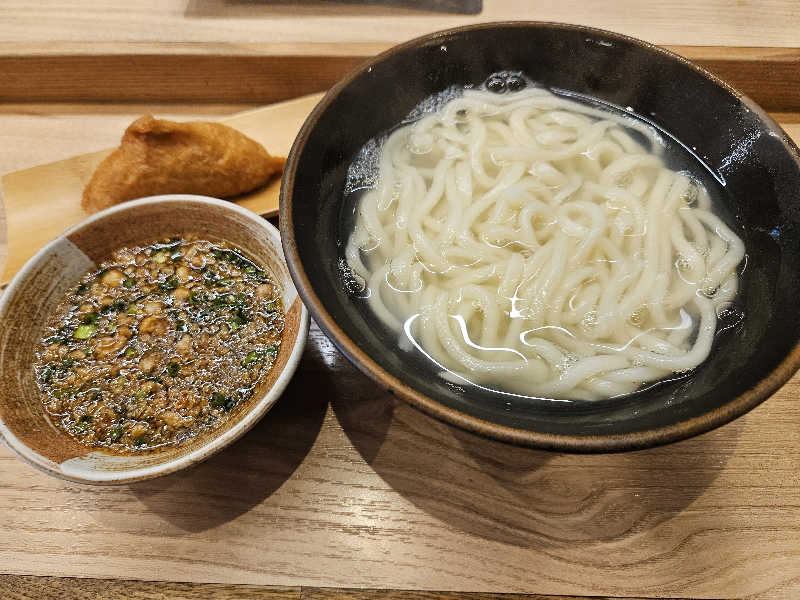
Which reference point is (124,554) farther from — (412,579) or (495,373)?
(495,373)

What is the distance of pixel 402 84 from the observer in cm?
179

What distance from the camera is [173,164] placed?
204 cm

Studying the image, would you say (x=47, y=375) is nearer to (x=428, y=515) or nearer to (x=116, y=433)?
(x=116, y=433)

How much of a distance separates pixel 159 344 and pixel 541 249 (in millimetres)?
1199

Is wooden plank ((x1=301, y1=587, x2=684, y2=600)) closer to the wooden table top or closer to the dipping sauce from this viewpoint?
the wooden table top

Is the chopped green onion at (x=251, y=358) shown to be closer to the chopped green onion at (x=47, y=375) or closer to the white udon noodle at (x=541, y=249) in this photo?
the white udon noodle at (x=541, y=249)

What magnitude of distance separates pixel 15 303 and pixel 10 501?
57 cm

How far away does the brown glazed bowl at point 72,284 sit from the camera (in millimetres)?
1379

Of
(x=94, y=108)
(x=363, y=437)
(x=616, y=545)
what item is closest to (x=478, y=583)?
(x=616, y=545)

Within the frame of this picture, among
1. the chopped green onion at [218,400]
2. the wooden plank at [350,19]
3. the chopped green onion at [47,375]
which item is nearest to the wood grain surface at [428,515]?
the chopped green onion at [218,400]

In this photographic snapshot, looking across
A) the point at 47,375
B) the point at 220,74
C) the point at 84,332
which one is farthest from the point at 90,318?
the point at 220,74

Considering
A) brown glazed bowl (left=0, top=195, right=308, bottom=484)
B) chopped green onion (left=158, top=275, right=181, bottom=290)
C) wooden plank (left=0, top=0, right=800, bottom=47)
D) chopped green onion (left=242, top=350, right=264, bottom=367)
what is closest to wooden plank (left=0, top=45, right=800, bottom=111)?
wooden plank (left=0, top=0, right=800, bottom=47)

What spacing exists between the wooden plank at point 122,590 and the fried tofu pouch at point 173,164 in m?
1.27

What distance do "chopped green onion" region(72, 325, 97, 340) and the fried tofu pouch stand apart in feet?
1.85
